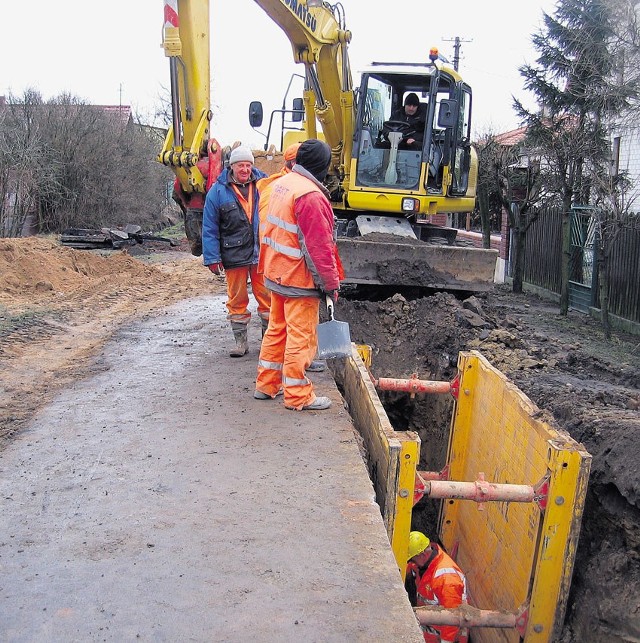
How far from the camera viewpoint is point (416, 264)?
853 cm

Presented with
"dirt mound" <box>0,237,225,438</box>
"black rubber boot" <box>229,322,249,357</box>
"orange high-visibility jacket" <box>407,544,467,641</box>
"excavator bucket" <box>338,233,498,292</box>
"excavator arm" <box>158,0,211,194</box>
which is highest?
"excavator arm" <box>158,0,211,194</box>

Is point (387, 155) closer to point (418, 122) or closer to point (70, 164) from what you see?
point (418, 122)

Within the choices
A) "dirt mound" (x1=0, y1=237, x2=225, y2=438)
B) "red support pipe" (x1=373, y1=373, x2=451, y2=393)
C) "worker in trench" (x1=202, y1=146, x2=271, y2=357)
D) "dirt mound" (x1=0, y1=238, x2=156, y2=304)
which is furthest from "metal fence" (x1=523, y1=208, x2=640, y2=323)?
"dirt mound" (x1=0, y1=238, x2=156, y2=304)

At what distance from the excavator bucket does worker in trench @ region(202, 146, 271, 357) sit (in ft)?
6.44

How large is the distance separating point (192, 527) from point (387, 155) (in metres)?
7.08

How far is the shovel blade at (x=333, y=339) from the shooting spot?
5.13 m

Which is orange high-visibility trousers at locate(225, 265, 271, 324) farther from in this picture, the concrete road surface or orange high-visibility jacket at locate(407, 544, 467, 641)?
orange high-visibility jacket at locate(407, 544, 467, 641)

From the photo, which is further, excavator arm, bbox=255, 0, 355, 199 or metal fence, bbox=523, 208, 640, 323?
metal fence, bbox=523, 208, 640, 323

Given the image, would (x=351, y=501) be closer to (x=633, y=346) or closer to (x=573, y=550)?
(x=573, y=550)

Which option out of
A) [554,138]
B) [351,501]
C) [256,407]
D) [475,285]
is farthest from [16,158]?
[351,501]

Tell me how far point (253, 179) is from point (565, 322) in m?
8.35

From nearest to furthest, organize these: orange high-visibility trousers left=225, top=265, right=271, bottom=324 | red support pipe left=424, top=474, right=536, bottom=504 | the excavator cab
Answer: red support pipe left=424, top=474, right=536, bottom=504
orange high-visibility trousers left=225, top=265, right=271, bottom=324
the excavator cab

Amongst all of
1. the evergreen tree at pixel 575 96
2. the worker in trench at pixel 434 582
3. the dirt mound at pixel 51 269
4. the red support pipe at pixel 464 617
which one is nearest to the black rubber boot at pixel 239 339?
the worker in trench at pixel 434 582

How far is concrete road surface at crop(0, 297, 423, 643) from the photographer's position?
8.82ft
